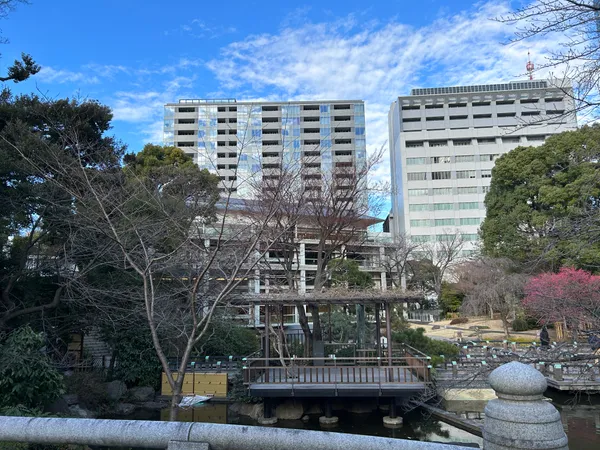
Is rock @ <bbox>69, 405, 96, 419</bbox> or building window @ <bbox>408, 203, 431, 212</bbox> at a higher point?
building window @ <bbox>408, 203, 431, 212</bbox>

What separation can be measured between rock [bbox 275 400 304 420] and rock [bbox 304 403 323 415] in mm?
278

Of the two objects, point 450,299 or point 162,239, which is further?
point 450,299

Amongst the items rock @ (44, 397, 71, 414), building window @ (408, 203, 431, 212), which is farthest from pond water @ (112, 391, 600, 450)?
building window @ (408, 203, 431, 212)

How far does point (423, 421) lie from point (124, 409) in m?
8.31

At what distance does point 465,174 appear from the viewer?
1966 inches

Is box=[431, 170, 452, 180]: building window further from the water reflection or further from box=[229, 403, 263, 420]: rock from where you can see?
box=[229, 403, 263, 420]: rock

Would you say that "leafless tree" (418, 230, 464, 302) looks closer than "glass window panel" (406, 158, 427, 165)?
Yes

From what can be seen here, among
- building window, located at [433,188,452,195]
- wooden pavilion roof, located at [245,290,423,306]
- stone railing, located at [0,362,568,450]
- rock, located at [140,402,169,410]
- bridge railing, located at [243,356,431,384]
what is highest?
building window, located at [433,188,452,195]

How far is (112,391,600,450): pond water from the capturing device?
9258 millimetres

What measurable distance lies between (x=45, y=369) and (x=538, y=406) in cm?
797

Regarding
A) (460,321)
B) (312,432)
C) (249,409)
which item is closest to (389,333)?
(249,409)

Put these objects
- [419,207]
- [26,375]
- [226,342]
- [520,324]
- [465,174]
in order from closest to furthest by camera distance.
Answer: [26,375] < [226,342] < [520,324] < [419,207] < [465,174]

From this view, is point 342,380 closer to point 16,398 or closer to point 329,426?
point 329,426

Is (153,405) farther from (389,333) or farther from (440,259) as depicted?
(440,259)
